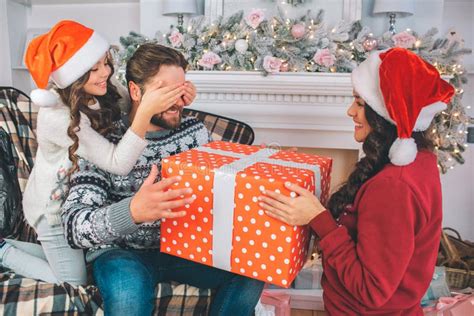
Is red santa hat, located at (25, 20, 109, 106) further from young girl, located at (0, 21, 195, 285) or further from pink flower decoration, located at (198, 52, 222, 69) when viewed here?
pink flower decoration, located at (198, 52, 222, 69)

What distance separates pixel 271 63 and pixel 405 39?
58 cm

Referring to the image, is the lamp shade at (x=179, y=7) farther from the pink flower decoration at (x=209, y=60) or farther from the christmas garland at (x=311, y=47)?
the pink flower decoration at (x=209, y=60)

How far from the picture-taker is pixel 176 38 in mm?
2062

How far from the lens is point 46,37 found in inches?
49.3

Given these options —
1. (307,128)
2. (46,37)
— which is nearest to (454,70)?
(307,128)

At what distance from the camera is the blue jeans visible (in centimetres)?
110

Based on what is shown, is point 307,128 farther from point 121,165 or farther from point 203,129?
point 121,165

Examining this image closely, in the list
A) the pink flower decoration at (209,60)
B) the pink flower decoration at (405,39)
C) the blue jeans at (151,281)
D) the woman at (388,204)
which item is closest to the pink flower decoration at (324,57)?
the pink flower decoration at (405,39)

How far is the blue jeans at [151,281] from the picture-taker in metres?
1.10

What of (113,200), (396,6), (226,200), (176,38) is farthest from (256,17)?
(226,200)

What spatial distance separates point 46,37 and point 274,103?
1.08 m

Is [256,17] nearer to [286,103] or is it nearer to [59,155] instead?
[286,103]

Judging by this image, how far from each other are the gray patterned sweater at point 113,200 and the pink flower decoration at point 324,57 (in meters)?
0.71

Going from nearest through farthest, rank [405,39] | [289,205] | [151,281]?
[289,205] → [151,281] → [405,39]
